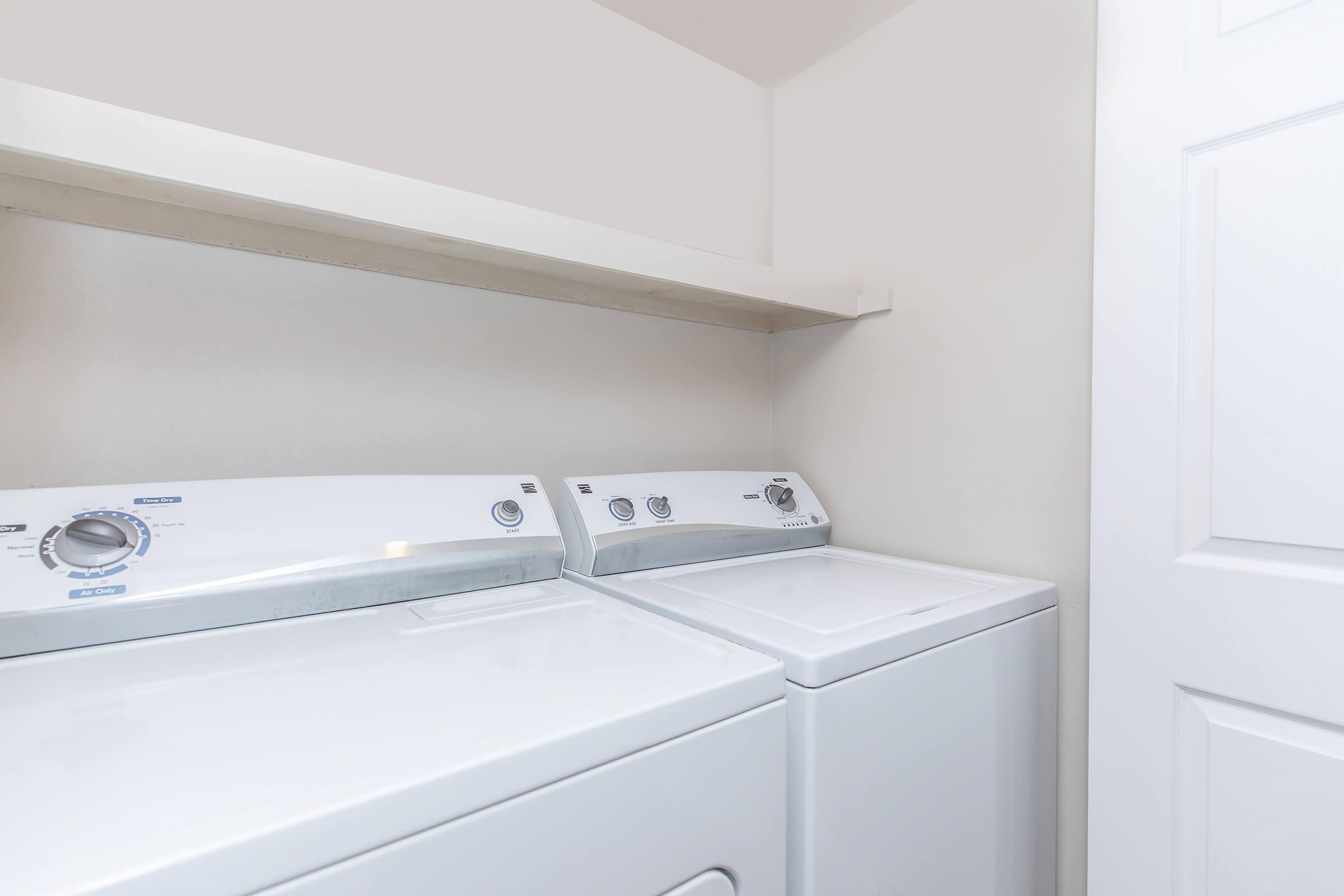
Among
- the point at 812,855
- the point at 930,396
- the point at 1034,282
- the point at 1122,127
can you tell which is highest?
the point at 1122,127

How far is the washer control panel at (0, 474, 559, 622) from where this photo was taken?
792mm

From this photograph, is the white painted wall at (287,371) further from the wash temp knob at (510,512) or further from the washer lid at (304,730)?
the washer lid at (304,730)

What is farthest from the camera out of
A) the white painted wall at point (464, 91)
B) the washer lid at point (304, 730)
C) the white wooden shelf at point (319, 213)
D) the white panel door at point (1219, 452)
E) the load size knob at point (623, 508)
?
the load size knob at point (623, 508)

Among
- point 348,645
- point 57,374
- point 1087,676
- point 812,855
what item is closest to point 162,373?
point 57,374

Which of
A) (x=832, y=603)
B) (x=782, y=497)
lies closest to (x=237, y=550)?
(x=832, y=603)

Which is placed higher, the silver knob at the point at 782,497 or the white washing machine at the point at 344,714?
the silver knob at the point at 782,497

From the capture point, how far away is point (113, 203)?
979 mm

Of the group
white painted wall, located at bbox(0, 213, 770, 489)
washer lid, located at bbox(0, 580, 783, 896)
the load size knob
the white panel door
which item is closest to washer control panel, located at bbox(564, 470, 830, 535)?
the load size knob

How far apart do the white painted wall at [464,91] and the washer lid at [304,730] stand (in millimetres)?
914

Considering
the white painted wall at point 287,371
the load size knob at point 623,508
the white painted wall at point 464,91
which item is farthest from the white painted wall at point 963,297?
the load size knob at point 623,508

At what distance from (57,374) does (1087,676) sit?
6.11 ft

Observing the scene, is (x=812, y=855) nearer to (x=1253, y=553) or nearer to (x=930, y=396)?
(x=1253, y=553)

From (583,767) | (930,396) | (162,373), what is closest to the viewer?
(583,767)

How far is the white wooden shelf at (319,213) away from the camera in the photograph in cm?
73
